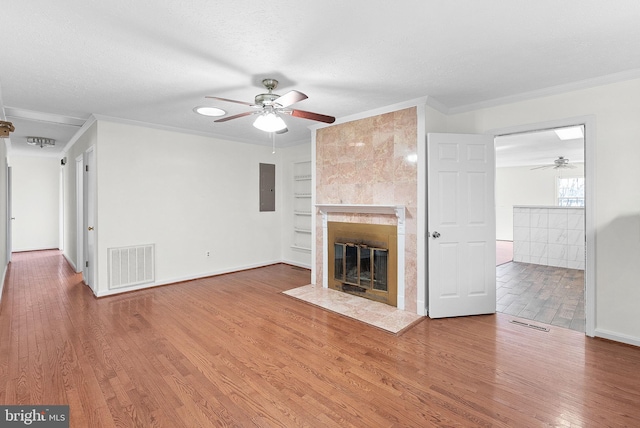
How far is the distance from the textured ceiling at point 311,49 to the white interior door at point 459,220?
607 mm

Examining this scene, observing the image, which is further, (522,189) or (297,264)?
(522,189)

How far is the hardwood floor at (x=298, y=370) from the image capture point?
6.24 ft

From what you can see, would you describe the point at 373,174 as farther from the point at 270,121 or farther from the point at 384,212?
the point at 270,121

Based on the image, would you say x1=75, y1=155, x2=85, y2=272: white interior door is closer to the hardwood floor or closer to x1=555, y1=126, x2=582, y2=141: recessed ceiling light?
the hardwood floor

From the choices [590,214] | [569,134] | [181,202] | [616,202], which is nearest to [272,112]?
[181,202]

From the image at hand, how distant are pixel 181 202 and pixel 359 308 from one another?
3.23 m

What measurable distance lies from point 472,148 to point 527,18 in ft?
5.52

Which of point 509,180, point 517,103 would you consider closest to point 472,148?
point 517,103

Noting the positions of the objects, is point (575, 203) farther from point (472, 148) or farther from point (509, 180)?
point (472, 148)

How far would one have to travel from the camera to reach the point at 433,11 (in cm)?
187

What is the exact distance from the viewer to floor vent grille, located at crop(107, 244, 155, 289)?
4281mm

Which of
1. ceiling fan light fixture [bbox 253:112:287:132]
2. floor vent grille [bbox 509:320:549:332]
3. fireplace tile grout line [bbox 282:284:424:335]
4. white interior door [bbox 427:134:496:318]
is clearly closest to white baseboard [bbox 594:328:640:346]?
floor vent grille [bbox 509:320:549:332]

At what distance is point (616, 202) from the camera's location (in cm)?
286

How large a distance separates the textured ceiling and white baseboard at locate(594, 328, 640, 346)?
235 centimetres
